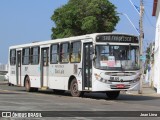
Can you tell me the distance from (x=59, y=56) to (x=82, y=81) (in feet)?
10.6

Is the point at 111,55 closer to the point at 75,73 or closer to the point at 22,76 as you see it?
the point at 75,73

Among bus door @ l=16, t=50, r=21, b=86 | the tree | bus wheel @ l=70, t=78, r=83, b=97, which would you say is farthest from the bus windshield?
the tree

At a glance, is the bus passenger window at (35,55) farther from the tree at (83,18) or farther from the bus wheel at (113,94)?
the tree at (83,18)

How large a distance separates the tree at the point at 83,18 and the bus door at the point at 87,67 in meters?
28.1

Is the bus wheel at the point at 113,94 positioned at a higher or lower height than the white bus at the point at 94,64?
lower

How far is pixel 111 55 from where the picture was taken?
2336 cm

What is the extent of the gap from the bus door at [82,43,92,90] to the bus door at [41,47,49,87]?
15.8ft

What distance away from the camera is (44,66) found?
29000mm

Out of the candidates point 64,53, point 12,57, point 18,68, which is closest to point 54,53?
point 64,53

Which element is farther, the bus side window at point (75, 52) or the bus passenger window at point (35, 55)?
the bus passenger window at point (35, 55)

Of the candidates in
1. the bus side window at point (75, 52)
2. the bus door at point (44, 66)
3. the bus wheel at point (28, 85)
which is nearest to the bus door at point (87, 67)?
the bus side window at point (75, 52)

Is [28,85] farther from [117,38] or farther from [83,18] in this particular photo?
[83,18]

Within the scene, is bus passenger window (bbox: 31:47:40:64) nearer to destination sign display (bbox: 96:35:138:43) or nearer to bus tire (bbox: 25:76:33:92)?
bus tire (bbox: 25:76:33:92)

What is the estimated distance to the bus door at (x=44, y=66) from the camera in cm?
2869
